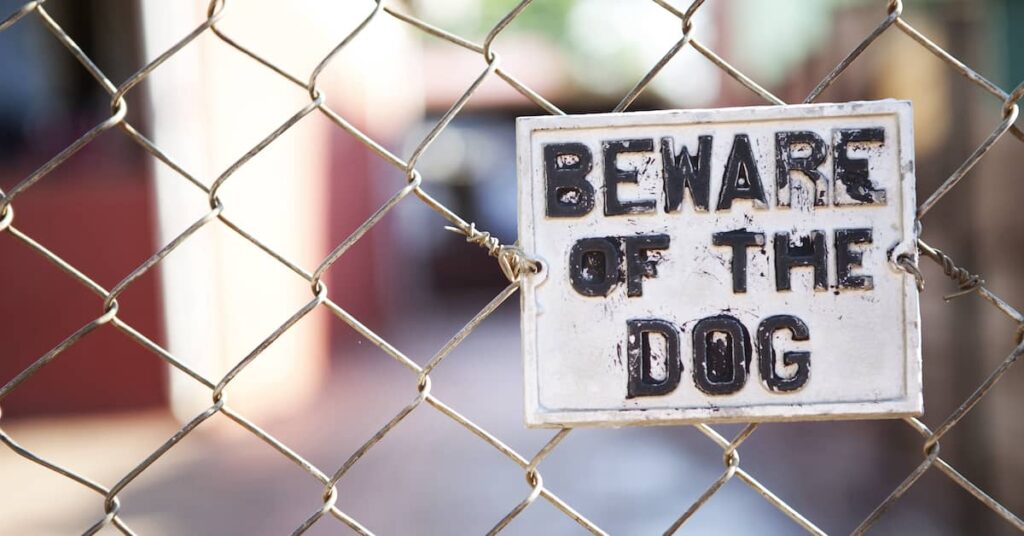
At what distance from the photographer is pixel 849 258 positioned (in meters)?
0.96

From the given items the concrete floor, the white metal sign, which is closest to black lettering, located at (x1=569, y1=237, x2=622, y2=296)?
the white metal sign

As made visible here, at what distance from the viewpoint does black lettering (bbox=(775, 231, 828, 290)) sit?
3.14 feet

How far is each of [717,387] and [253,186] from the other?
4.14 meters

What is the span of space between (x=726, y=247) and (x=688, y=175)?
0.30 ft

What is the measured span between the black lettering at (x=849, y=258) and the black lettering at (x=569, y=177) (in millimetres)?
285

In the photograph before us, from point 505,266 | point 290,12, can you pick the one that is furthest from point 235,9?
point 505,266

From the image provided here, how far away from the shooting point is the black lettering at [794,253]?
3.14 feet

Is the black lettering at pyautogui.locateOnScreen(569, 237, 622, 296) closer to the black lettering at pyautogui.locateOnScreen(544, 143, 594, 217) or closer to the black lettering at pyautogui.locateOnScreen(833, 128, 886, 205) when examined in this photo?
the black lettering at pyautogui.locateOnScreen(544, 143, 594, 217)

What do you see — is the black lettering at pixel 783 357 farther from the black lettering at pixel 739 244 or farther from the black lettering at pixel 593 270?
the black lettering at pixel 593 270

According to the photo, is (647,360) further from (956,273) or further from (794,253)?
(956,273)

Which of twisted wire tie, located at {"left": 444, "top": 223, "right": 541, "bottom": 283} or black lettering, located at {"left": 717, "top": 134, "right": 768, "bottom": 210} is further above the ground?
black lettering, located at {"left": 717, "top": 134, "right": 768, "bottom": 210}

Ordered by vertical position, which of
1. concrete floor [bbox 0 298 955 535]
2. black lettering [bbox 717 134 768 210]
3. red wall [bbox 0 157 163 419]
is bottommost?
concrete floor [bbox 0 298 955 535]

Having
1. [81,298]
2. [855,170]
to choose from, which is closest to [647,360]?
[855,170]

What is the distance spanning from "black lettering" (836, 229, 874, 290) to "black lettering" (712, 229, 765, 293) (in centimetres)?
9
